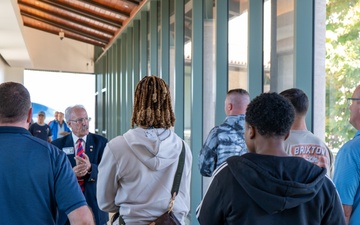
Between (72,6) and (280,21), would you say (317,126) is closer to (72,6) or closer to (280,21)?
(280,21)

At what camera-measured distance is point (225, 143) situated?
9.19ft

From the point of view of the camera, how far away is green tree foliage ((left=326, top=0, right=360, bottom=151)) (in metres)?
2.51

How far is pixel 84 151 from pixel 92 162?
3.7 inches

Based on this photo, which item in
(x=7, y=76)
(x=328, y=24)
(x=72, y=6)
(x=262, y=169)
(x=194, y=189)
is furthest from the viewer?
(x=7, y=76)

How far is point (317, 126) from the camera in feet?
9.01

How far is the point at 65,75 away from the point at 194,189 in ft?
35.1

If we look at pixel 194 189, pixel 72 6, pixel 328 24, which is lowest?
pixel 194 189

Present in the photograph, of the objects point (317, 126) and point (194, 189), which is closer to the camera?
point (317, 126)

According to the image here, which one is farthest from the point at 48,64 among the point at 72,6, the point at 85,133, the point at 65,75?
the point at 85,133

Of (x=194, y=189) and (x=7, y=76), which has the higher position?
(x=7, y=76)

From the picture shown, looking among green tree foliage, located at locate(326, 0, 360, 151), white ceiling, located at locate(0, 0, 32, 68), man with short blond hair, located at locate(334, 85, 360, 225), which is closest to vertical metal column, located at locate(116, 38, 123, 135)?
white ceiling, located at locate(0, 0, 32, 68)

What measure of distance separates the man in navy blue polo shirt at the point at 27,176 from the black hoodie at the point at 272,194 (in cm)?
62

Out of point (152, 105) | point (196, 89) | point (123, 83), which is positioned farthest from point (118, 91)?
point (152, 105)

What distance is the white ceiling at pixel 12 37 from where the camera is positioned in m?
6.25
